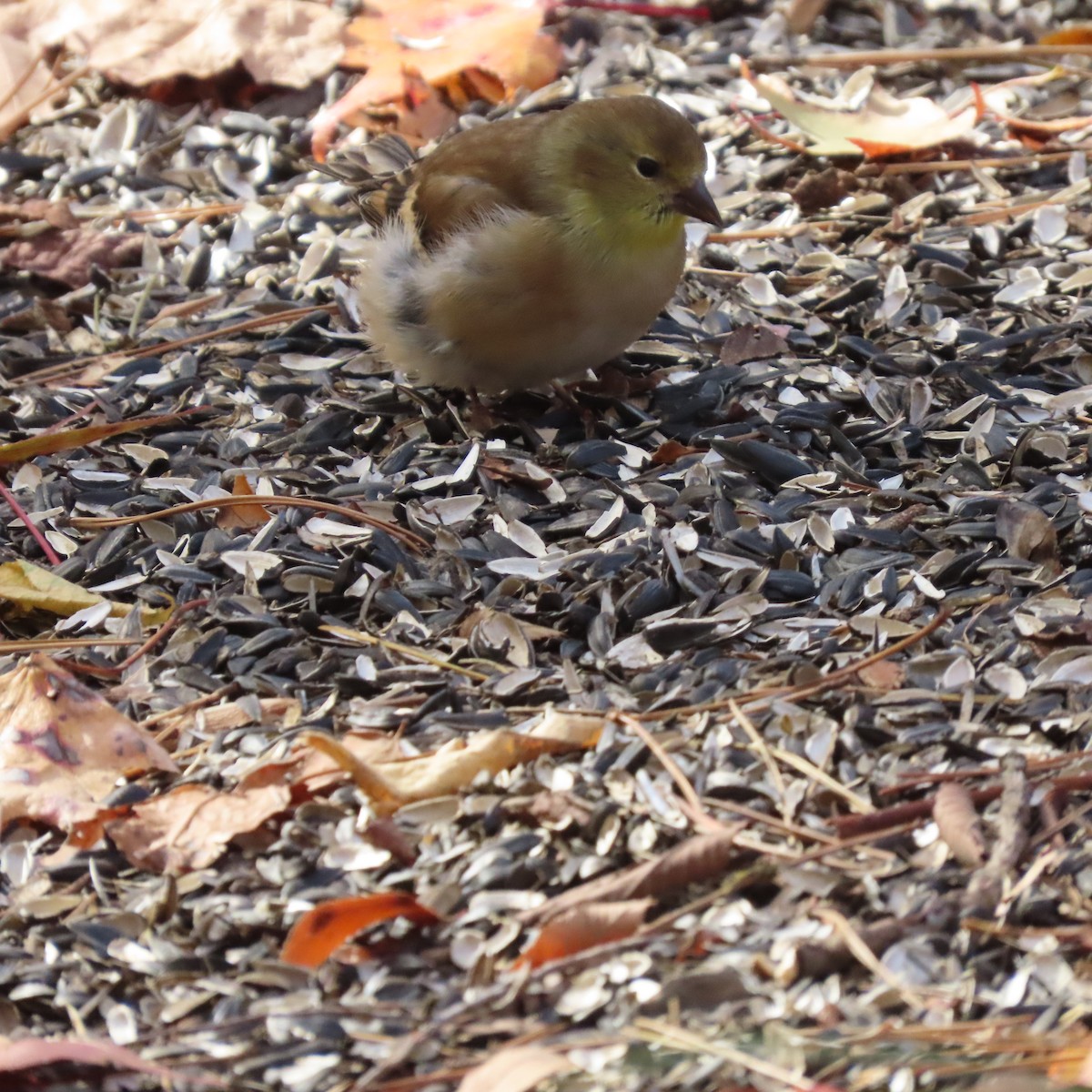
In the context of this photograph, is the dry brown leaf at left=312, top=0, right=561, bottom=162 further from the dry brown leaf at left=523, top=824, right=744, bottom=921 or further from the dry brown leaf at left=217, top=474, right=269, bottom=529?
the dry brown leaf at left=523, top=824, right=744, bottom=921

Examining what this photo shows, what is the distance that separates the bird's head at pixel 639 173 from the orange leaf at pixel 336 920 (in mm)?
1997

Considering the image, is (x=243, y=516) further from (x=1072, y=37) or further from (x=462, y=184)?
(x=1072, y=37)

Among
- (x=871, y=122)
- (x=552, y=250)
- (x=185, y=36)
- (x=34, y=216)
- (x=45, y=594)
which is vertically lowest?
(x=871, y=122)

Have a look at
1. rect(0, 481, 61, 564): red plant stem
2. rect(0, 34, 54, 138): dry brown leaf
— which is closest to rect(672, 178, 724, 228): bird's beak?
rect(0, 481, 61, 564): red plant stem

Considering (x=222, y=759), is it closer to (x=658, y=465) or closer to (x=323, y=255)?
(x=658, y=465)

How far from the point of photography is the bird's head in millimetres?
3928

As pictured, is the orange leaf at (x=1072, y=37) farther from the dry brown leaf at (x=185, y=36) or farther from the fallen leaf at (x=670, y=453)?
the fallen leaf at (x=670, y=453)

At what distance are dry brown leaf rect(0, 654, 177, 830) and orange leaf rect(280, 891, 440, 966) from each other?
0.54 m

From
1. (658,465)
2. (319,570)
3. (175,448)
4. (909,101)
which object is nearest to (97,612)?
(319,570)

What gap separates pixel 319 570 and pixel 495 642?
0.49 m

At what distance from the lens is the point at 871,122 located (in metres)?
5.11

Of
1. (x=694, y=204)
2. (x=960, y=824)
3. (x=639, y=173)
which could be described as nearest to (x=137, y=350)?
(x=639, y=173)

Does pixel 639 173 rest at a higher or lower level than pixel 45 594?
higher

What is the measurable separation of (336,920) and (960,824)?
1.01m
